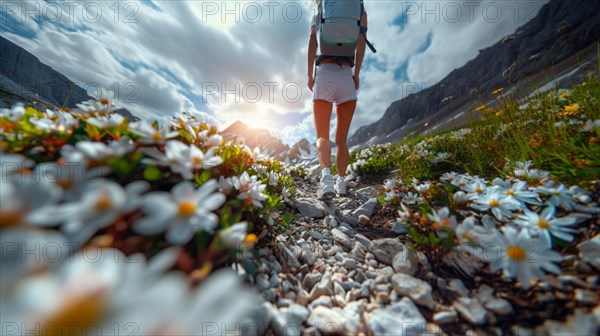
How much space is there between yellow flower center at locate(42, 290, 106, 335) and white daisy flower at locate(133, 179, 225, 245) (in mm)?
241

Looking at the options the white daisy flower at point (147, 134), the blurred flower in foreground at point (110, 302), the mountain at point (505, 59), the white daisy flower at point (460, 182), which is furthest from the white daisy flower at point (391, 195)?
the mountain at point (505, 59)

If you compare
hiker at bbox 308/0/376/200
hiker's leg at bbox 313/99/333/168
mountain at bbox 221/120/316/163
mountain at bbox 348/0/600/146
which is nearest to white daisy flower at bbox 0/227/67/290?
mountain at bbox 221/120/316/163

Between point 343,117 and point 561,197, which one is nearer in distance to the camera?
point 561,197

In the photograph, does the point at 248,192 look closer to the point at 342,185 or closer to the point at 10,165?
the point at 10,165

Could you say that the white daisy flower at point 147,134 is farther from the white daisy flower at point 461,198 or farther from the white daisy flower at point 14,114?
the white daisy flower at point 461,198

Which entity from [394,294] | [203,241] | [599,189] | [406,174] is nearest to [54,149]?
[203,241]

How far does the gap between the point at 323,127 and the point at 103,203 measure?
3.20m

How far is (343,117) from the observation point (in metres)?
3.59

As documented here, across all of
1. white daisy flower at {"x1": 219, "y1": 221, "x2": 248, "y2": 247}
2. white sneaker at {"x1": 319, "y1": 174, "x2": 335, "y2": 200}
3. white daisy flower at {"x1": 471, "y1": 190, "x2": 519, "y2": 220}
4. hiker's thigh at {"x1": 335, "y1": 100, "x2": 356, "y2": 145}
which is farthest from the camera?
hiker's thigh at {"x1": 335, "y1": 100, "x2": 356, "y2": 145}

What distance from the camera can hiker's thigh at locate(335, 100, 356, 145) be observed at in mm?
3533

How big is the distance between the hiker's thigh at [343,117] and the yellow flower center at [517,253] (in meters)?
2.75

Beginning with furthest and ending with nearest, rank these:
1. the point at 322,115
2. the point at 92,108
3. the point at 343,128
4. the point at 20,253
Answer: the point at 343,128, the point at 322,115, the point at 92,108, the point at 20,253

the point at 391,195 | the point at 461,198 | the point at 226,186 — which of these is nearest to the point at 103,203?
the point at 226,186

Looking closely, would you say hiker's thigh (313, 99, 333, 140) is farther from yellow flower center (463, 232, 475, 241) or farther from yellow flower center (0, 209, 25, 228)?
yellow flower center (0, 209, 25, 228)
